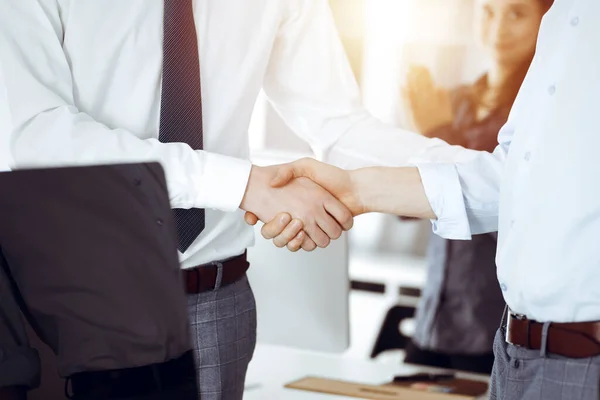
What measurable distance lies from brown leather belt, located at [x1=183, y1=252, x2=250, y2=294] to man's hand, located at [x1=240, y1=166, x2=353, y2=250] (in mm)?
103

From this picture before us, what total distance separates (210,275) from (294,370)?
446mm

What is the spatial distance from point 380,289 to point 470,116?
65.2 inches

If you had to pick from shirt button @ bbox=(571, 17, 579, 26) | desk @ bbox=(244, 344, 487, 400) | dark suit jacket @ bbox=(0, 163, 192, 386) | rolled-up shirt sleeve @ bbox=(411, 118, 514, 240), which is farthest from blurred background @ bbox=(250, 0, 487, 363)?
dark suit jacket @ bbox=(0, 163, 192, 386)

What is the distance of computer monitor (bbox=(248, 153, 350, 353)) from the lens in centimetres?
192

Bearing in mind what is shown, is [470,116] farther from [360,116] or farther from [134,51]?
[134,51]

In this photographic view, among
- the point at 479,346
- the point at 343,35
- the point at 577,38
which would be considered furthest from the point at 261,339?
the point at 343,35

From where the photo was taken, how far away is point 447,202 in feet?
5.17

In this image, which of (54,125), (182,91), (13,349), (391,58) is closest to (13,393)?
(13,349)

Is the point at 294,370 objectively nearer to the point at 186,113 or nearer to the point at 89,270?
the point at 186,113

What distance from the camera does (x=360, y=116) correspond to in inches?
82.3

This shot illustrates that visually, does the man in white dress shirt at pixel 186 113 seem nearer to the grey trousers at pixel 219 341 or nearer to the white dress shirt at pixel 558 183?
the grey trousers at pixel 219 341

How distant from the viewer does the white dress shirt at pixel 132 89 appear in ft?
4.89

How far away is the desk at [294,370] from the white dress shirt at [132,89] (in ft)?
1.12

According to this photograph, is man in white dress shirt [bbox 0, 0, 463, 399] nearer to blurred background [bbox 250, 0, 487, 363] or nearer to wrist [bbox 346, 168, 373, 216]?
wrist [bbox 346, 168, 373, 216]
